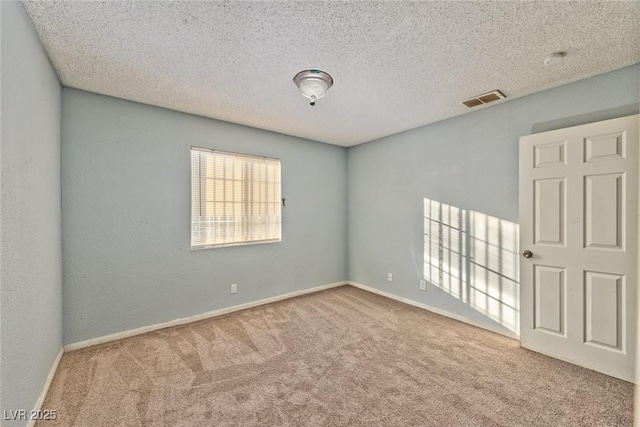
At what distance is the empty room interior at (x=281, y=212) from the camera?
64.5 inches

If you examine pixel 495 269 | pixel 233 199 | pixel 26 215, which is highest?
pixel 233 199

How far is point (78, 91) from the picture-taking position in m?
2.51

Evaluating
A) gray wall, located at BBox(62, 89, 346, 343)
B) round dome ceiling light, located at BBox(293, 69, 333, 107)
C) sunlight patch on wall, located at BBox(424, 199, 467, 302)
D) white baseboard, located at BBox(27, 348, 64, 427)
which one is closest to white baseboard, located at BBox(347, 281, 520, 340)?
sunlight patch on wall, located at BBox(424, 199, 467, 302)

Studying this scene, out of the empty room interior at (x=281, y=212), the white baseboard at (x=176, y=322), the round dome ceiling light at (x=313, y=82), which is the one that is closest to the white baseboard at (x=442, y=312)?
the empty room interior at (x=281, y=212)

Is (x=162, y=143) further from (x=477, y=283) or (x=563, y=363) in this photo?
(x=563, y=363)

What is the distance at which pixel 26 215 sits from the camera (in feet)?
5.26

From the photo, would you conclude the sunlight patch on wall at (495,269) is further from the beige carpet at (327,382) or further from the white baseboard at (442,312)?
the beige carpet at (327,382)

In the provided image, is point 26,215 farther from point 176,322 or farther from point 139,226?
point 176,322

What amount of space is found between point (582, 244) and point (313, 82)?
8.69 ft

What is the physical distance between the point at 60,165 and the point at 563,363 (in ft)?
15.6

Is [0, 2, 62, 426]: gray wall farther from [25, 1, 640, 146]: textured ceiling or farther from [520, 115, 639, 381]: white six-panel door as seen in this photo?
[520, 115, 639, 381]: white six-panel door

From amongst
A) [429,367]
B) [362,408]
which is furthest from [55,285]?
[429,367]

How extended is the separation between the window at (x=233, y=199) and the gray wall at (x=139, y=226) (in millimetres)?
104

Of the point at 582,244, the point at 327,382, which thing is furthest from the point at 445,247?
the point at 327,382
